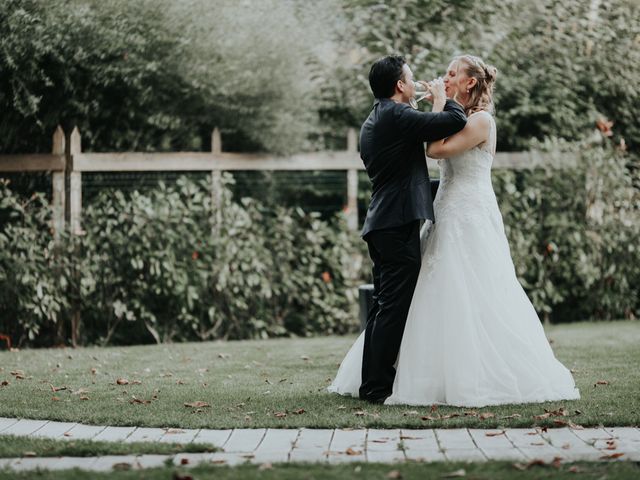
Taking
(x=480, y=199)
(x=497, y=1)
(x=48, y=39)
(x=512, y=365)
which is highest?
(x=497, y=1)

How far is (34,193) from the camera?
8.34 metres

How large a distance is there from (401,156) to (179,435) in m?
1.92

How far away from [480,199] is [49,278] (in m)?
4.56

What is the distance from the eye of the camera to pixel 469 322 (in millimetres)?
4879

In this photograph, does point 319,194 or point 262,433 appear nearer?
point 262,433

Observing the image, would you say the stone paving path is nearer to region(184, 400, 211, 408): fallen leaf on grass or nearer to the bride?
region(184, 400, 211, 408): fallen leaf on grass

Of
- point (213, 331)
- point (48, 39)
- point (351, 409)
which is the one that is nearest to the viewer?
point (351, 409)

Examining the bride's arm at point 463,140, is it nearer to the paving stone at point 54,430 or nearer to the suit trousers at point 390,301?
the suit trousers at point 390,301

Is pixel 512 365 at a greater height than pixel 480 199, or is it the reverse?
pixel 480 199

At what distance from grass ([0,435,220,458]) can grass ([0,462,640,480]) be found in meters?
0.33

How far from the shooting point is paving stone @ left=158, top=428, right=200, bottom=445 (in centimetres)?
400

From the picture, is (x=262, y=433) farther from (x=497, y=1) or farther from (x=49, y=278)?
(x=497, y=1)

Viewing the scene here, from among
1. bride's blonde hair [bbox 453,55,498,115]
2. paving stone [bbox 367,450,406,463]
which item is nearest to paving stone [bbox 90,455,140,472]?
paving stone [bbox 367,450,406,463]

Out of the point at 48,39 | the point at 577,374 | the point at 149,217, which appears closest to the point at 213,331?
the point at 149,217
